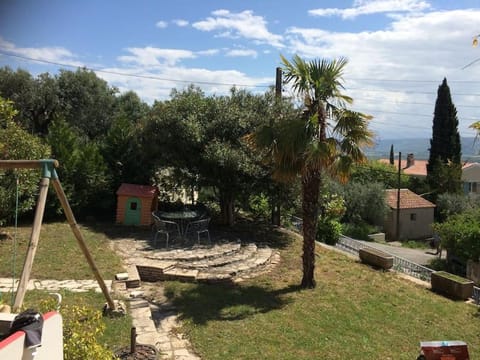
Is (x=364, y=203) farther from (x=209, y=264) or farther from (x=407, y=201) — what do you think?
(x=209, y=264)

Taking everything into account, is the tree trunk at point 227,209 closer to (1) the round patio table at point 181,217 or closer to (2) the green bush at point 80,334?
(1) the round patio table at point 181,217

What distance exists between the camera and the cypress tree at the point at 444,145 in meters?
35.2

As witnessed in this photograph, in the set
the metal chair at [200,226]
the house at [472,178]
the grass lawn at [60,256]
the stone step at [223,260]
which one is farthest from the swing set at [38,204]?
the house at [472,178]

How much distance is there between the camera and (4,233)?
12195 mm

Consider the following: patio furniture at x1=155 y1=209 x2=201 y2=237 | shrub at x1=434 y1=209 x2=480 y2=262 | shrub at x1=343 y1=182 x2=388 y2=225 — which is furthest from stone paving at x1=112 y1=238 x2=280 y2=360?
shrub at x1=343 y1=182 x2=388 y2=225

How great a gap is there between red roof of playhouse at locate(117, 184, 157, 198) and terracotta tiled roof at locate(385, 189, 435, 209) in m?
22.6

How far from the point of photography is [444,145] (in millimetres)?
36219

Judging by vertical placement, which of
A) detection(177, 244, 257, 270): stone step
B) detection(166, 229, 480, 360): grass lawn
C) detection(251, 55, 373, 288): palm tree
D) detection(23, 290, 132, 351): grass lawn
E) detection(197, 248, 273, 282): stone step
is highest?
detection(251, 55, 373, 288): palm tree

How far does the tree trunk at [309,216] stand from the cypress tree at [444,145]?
97.0ft

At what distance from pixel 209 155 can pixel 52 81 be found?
15902 millimetres

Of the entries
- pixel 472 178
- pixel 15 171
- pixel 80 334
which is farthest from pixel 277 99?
pixel 472 178

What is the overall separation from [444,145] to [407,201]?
7.28 m

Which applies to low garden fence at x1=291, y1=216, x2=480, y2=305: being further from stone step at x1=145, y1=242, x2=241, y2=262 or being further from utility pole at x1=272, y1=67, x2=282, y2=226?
stone step at x1=145, y1=242, x2=241, y2=262

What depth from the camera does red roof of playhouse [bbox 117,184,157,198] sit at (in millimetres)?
14008
